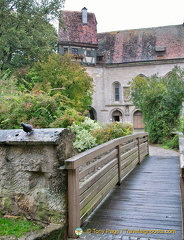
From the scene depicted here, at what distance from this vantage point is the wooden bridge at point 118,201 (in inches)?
122

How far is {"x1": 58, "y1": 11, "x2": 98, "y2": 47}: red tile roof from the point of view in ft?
109

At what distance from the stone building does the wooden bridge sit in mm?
29713

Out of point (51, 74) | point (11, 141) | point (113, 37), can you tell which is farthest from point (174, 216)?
point (113, 37)

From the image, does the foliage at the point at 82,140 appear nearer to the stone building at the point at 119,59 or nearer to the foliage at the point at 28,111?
the foliage at the point at 28,111

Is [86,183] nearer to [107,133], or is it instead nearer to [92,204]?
[92,204]

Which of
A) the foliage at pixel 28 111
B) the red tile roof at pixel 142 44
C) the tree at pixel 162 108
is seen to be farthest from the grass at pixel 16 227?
the red tile roof at pixel 142 44

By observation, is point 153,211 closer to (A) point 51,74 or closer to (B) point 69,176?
(B) point 69,176

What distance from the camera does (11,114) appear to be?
7934 mm

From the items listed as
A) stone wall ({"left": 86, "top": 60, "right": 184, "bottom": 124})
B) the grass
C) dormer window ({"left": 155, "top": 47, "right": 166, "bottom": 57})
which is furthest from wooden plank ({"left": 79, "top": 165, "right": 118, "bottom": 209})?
dormer window ({"left": 155, "top": 47, "right": 166, "bottom": 57})

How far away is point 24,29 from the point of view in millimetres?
21781

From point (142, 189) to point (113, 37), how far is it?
36602 millimetres

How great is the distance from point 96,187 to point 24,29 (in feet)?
68.4

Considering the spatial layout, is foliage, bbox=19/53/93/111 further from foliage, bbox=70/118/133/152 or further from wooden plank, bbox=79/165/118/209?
wooden plank, bbox=79/165/118/209

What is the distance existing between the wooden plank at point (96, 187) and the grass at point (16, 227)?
0.70 m
